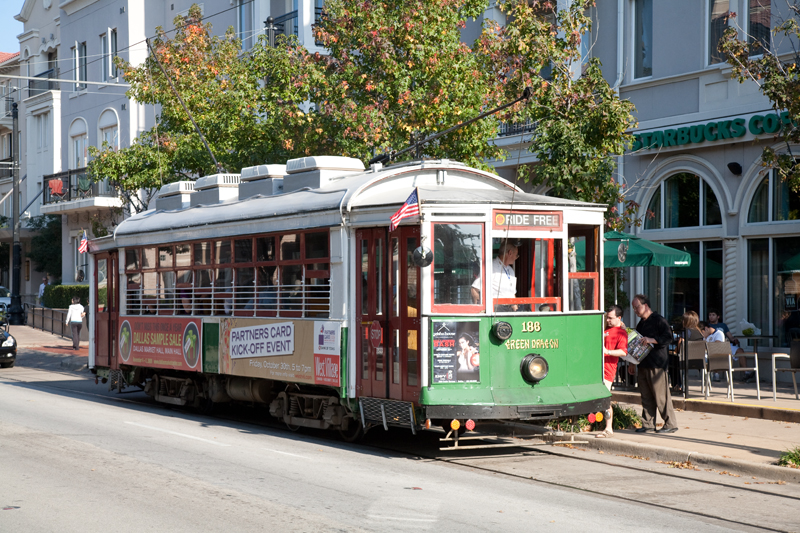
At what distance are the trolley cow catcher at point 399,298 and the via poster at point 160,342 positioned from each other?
31 centimetres

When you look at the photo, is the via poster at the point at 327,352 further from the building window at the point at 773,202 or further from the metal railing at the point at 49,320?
the metal railing at the point at 49,320

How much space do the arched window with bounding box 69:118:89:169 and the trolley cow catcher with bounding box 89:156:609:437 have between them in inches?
1056

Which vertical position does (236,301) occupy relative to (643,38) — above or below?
below

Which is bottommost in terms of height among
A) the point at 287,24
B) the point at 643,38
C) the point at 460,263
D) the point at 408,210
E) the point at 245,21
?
the point at 460,263

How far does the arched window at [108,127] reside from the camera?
3556 cm

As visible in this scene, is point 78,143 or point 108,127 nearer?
point 108,127

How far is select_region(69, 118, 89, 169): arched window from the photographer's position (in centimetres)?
3809

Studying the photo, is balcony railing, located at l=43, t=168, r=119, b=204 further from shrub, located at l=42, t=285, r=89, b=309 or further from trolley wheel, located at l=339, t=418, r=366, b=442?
trolley wheel, located at l=339, t=418, r=366, b=442

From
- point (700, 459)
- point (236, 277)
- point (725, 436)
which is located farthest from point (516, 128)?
point (700, 459)

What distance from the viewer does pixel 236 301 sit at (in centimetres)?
1280

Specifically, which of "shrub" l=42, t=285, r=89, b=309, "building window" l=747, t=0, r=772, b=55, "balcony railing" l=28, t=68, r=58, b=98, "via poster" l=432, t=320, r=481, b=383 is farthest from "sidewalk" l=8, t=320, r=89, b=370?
"building window" l=747, t=0, r=772, b=55

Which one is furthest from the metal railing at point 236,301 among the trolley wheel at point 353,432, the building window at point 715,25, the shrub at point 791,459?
the building window at point 715,25

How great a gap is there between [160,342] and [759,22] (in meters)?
12.4

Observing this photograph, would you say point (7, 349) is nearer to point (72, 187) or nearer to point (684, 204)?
point (72, 187)
